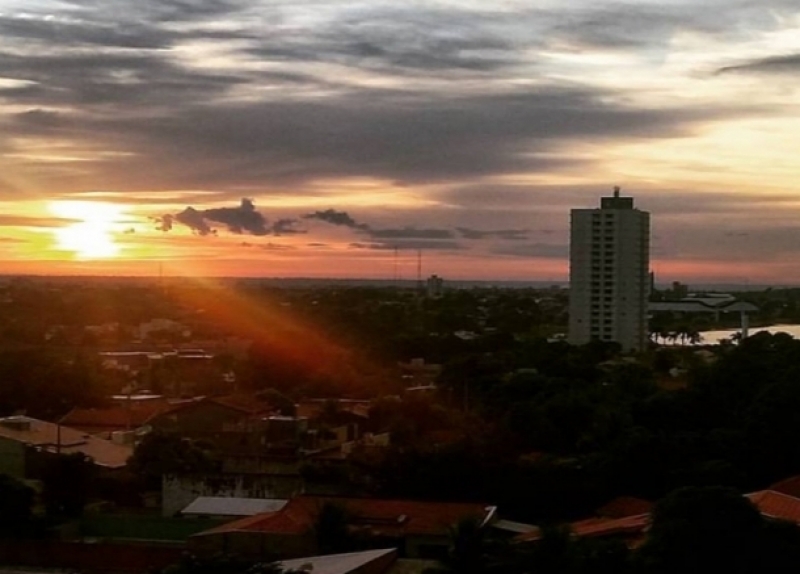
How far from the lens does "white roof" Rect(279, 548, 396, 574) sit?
12367mm

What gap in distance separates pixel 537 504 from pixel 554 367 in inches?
546

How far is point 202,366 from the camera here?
3684 cm

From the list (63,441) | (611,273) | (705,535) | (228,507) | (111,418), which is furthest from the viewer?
(611,273)

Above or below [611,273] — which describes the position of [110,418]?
below

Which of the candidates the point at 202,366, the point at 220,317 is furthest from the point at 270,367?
the point at 220,317

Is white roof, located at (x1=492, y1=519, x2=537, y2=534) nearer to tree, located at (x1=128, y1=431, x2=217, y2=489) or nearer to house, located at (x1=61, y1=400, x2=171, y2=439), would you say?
tree, located at (x1=128, y1=431, x2=217, y2=489)

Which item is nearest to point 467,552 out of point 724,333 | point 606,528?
point 606,528

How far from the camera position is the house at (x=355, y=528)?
1430 cm

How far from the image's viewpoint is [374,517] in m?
15.5

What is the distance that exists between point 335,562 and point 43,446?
896 centimetres

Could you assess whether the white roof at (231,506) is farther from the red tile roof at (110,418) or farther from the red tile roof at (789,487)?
the red tile roof at (110,418)

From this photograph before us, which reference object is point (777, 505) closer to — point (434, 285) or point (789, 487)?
point (789, 487)

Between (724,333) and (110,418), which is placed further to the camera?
(724,333)

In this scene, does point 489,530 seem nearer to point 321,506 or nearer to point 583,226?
point 321,506
